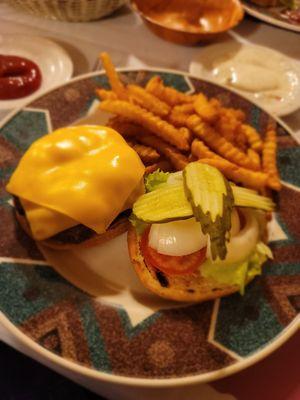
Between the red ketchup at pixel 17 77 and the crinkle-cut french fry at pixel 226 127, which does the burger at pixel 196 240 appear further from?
the red ketchup at pixel 17 77

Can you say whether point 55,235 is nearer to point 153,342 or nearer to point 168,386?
point 153,342

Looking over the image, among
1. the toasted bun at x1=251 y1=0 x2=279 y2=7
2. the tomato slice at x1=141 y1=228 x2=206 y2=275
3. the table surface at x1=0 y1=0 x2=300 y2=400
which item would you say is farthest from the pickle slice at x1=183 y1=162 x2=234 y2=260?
the toasted bun at x1=251 y1=0 x2=279 y2=7

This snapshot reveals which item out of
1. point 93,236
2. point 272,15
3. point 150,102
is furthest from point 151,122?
point 272,15

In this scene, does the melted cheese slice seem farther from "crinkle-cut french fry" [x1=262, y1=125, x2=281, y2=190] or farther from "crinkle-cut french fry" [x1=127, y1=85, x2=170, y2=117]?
"crinkle-cut french fry" [x1=262, y1=125, x2=281, y2=190]

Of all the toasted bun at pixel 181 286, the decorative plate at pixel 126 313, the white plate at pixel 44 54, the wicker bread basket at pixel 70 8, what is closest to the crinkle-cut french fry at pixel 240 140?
the decorative plate at pixel 126 313

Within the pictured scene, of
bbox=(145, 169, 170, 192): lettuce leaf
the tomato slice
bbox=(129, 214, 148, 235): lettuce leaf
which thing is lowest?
the tomato slice

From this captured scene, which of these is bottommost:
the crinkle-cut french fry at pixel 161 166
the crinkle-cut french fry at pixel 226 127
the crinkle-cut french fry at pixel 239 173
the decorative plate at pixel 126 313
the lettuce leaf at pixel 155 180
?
the decorative plate at pixel 126 313
